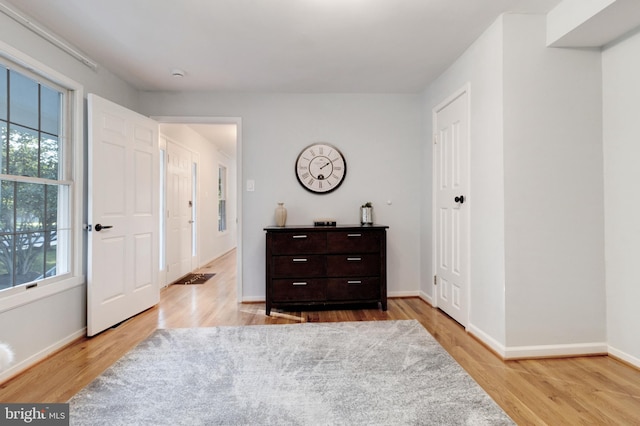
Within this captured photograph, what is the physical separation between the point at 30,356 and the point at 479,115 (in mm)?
3655

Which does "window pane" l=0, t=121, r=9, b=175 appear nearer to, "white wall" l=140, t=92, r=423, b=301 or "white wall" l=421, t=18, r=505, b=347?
"white wall" l=140, t=92, r=423, b=301

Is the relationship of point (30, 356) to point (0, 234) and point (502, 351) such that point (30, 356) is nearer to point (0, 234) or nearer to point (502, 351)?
point (0, 234)

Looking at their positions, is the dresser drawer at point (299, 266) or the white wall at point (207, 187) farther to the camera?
the white wall at point (207, 187)

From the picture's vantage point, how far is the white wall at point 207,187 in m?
5.16

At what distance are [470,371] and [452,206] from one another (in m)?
1.45

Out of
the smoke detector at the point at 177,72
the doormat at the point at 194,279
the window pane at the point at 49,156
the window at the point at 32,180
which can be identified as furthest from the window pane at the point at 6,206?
the doormat at the point at 194,279

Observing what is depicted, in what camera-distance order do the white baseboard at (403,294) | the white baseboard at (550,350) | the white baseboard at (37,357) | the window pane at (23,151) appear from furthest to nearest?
1. the white baseboard at (403,294)
2. the white baseboard at (550,350)
3. the window pane at (23,151)
4. the white baseboard at (37,357)

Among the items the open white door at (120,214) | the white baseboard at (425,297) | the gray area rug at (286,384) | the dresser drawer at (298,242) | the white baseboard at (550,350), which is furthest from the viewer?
the white baseboard at (425,297)

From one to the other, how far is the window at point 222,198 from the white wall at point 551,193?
603cm

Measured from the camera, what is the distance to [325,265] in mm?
3178

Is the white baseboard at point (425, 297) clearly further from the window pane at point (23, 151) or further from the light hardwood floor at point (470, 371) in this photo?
the window pane at point (23, 151)

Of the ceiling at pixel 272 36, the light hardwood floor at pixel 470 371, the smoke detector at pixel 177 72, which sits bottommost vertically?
the light hardwood floor at pixel 470 371

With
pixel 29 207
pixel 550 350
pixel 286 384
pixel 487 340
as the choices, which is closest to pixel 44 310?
pixel 29 207

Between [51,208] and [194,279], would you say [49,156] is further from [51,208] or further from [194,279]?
[194,279]
